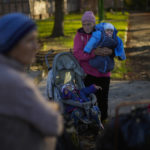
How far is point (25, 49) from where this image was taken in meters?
1.91

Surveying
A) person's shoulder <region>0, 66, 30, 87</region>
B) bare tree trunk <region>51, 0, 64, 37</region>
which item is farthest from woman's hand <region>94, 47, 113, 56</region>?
bare tree trunk <region>51, 0, 64, 37</region>

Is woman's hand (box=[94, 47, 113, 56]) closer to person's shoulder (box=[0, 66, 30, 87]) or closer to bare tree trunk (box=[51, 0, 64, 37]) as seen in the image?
person's shoulder (box=[0, 66, 30, 87])

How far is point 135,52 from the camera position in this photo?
40.0ft

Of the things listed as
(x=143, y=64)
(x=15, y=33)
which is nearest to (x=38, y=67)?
(x=143, y=64)

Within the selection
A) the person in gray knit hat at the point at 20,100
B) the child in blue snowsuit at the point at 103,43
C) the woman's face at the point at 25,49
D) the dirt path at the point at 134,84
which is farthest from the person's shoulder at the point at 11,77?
the dirt path at the point at 134,84

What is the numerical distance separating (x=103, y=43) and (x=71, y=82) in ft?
2.56

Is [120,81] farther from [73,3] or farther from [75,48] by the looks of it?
[73,3]

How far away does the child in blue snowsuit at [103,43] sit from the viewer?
4.19m

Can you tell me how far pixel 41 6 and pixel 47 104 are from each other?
98.2ft

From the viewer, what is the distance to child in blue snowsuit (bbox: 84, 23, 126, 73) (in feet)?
13.8

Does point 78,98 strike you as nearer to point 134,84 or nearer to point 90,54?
point 90,54

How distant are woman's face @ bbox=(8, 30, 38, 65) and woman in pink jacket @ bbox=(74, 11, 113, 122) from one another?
7.61ft

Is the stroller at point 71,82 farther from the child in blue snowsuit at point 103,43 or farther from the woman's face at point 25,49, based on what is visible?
the woman's face at point 25,49

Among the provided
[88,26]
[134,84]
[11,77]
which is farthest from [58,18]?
[11,77]
